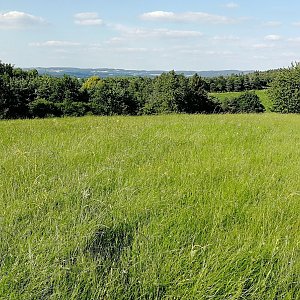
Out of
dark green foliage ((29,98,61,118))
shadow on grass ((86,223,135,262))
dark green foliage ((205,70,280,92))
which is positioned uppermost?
dark green foliage ((205,70,280,92))

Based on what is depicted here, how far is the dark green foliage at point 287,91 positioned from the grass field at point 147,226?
3567 cm

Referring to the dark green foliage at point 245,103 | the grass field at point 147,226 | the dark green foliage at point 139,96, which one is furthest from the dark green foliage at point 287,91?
the grass field at point 147,226

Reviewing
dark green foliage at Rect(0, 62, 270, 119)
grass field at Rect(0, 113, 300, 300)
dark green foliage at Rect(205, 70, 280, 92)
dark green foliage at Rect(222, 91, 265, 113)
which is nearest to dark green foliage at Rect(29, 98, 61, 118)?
dark green foliage at Rect(0, 62, 270, 119)

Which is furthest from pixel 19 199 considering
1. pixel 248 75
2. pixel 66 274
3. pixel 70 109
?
pixel 248 75

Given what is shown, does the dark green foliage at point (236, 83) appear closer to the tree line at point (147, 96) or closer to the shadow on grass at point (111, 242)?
the tree line at point (147, 96)

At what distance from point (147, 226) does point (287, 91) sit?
3958 cm

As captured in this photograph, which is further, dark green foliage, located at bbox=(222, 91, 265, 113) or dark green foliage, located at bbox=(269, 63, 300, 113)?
dark green foliage, located at bbox=(222, 91, 265, 113)

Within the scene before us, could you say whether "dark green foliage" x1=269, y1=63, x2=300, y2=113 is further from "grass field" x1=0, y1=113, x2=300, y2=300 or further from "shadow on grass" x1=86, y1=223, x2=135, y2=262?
"shadow on grass" x1=86, y1=223, x2=135, y2=262

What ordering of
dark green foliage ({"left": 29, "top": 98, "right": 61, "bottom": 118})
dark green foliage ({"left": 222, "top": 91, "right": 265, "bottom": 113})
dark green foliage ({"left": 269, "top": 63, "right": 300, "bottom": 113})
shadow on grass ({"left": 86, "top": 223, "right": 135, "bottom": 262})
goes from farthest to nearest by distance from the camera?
dark green foliage ({"left": 222, "top": 91, "right": 265, "bottom": 113})
dark green foliage ({"left": 269, "top": 63, "right": 300, "bottom": 113})
dark green foliage ({"left": 29, "top": 98, "right": 61, "bottom": 118})
shadow on grass ({"left": 86, "top": 223, "right": 135, "bottom": 262})

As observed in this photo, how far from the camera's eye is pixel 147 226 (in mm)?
2613

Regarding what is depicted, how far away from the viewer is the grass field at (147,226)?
200cm

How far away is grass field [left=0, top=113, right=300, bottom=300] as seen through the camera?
200cm

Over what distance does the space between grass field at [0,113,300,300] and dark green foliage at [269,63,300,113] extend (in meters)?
35.7

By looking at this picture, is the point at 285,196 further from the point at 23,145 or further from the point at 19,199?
the point at 23,145
